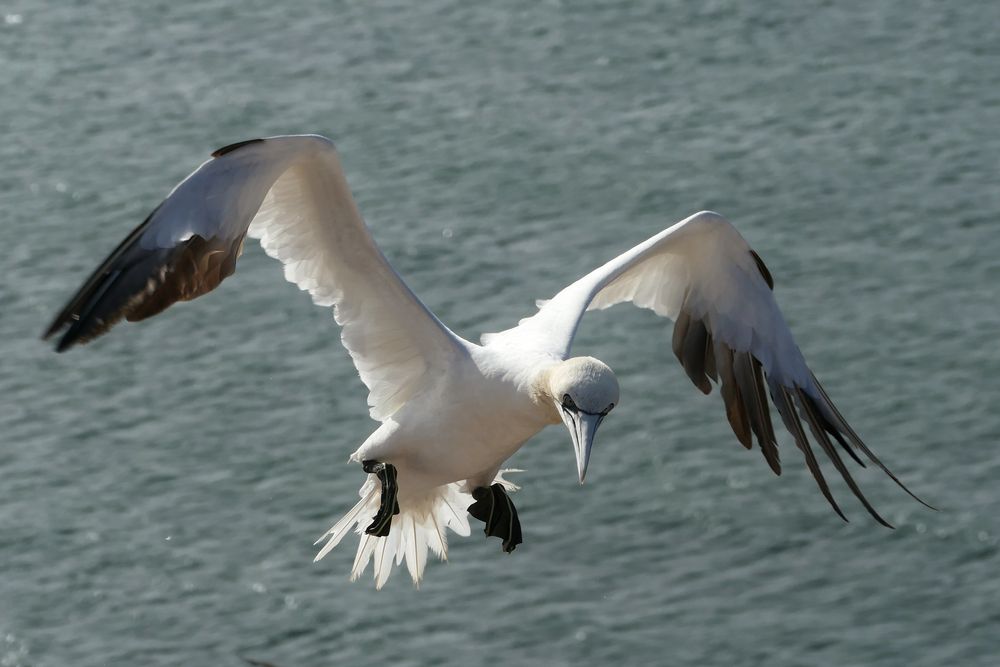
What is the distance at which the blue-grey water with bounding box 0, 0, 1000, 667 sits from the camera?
10992mm

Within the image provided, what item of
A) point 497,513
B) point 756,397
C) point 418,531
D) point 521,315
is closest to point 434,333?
point 497,513

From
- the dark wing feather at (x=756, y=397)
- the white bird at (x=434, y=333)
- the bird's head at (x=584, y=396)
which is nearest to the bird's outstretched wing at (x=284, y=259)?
the white bird at (x=434, y=333)

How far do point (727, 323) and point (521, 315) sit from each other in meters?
4.04

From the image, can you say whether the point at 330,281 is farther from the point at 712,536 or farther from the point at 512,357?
the point at 712,536

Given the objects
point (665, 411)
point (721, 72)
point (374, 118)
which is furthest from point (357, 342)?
point (721, 72)

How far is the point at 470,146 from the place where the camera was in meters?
15.3

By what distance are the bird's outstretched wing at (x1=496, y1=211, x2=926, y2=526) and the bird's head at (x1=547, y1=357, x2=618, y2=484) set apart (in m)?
0.85

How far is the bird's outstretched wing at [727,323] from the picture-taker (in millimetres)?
8672

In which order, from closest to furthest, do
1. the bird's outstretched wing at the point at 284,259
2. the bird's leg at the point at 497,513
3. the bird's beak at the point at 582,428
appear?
1. the bird's outstretched wing at the point at 284,259
2. the bird's beak at the point at 582,428
3. the bird's leg at the point at 497,513

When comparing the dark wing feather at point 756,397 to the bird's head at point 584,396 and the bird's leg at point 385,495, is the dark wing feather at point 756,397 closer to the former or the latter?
the bird's head at point 584,396

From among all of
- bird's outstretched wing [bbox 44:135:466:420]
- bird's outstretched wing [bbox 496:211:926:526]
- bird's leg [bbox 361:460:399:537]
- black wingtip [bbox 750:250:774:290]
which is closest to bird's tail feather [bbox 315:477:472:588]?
bird's leg [bbox 361:460:399:537]

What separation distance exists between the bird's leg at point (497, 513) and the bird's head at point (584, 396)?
1648mm

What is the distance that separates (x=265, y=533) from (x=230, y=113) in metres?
5.29

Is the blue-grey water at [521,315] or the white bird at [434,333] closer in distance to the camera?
the white bird at [434,333]
